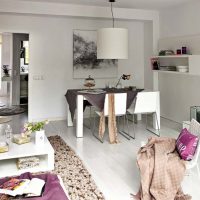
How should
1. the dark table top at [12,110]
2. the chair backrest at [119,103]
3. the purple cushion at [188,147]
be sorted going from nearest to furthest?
the purple cushion at [188,147], the chair backrest at [119,103], the dark table top at [12,110]

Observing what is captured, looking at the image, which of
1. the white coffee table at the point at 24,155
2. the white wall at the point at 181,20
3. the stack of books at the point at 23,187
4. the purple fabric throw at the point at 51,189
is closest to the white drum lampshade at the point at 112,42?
the white wall at the point at 181,20

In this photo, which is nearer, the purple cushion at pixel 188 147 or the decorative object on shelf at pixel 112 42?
the purple cushion at pixel 188 147

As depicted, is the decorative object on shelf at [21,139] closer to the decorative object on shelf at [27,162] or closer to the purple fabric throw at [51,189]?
the decorative object on shelf at [27,162]

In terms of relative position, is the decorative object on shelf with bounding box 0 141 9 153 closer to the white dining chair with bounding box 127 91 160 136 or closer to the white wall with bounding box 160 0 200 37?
the white dining chair with bounding box 127 91 160 136

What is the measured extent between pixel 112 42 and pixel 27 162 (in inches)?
102

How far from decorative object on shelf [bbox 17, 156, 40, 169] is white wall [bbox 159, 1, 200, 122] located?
349cm

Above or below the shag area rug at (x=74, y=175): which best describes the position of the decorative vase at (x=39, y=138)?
above

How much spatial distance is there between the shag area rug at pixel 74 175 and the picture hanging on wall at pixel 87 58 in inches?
102

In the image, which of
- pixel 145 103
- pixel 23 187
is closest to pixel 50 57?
pixel 145 103

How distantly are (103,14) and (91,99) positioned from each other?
2328 mm

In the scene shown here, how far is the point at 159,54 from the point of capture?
610 cm

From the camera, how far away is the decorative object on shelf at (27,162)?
3133 millimetres

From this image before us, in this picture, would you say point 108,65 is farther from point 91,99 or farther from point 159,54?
point 91,99

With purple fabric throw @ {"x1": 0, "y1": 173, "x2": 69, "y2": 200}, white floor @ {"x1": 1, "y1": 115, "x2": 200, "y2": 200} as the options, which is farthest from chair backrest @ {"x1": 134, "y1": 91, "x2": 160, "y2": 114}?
purple fabric throw @ {"x1": 0, "y1": 173, "x2": 69, "y2": 200}
